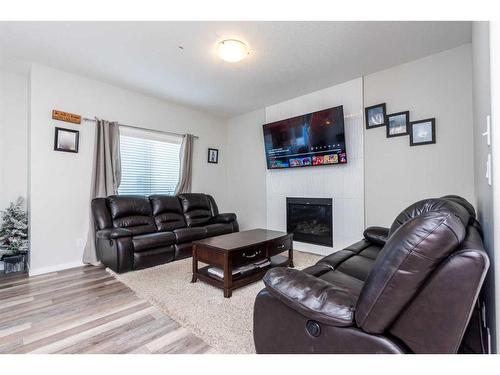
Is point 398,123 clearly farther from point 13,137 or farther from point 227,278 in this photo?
point 13,137

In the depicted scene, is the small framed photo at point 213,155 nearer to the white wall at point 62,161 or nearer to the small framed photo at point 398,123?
the white wall at point 62,161

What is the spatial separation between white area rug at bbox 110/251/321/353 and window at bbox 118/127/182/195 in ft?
5.38

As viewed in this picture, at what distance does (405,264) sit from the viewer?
886mm

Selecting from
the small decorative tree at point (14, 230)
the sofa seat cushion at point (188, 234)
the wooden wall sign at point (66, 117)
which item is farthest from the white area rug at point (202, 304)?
the wooden wall sign at point (66, 117)

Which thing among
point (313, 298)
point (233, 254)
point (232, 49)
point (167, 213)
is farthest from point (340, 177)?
point (313, 298)

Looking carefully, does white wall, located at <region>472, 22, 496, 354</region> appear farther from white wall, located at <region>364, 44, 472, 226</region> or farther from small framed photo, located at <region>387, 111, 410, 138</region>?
small framed photo, located at <region>387, 111, 410, 138</region>

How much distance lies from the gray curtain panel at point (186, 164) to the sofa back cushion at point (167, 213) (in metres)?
0.52

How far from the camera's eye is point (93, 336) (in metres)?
1.73

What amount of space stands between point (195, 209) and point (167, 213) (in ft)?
1.73

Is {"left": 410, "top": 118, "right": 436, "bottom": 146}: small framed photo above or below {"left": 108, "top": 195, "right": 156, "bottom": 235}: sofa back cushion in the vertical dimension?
above

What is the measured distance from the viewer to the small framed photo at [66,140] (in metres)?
3.22

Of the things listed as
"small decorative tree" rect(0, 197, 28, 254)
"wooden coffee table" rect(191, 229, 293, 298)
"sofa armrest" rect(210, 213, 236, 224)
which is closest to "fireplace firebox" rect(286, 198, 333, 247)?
"sofa armrest" rect(210, 213, 236, 224)

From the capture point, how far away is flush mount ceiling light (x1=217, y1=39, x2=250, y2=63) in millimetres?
2508
